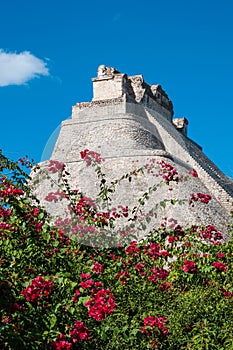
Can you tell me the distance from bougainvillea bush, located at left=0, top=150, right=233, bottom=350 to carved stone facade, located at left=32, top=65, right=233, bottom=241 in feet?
11.0

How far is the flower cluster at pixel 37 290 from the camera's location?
3.97m

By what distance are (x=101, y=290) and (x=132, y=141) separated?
14882 mm

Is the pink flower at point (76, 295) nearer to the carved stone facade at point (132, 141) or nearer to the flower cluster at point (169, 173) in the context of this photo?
the flower cluster at point (169, 173)

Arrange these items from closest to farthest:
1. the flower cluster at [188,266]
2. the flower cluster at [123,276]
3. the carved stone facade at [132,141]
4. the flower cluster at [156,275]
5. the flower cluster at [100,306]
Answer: the flower cluster at [100,306] → the flower cluster at [123,276] → the flower cluster at [156,275] → the flower cluster at [188,266] → the carved stone facade at [132,141]

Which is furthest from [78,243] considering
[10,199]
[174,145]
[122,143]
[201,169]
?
[174,145]

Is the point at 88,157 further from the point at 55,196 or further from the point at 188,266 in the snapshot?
the point at 188,266

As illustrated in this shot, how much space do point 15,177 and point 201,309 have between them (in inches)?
113

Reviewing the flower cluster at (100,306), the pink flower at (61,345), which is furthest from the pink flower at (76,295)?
the pink flower at (61,345)

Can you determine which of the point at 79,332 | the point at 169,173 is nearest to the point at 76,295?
the point at 79,332

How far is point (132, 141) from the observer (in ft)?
62.5

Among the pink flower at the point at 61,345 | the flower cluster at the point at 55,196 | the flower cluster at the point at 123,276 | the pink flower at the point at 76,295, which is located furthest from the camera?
Answer: the flower cluster at the point at 55,196

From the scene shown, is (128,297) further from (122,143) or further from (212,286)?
(122,143)

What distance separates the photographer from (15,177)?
6922 millimetres

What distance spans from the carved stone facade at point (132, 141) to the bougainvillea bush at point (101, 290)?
3.35m
